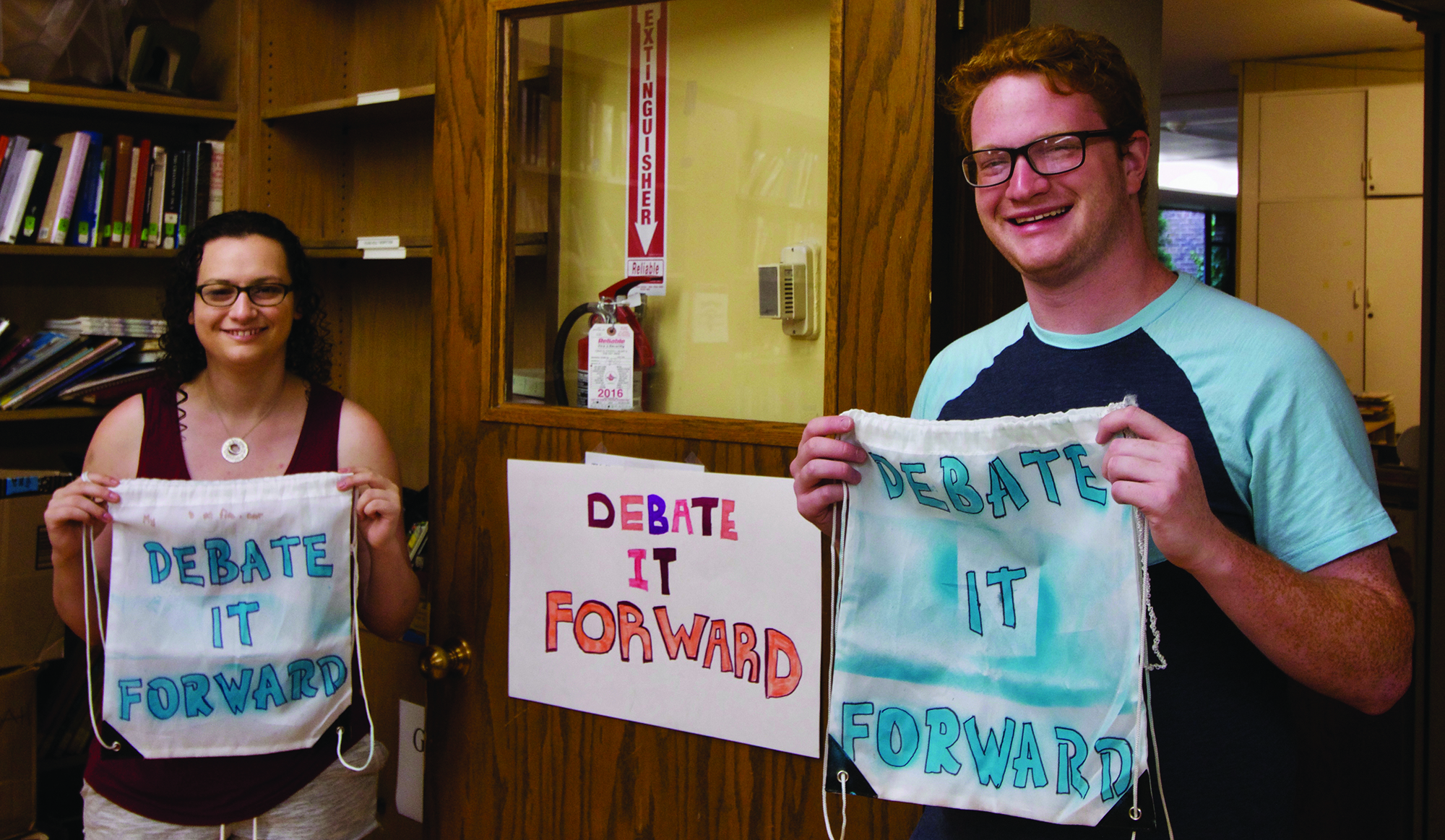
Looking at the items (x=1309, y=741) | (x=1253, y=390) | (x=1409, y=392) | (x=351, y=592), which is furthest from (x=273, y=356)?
(x=1409, y=392)

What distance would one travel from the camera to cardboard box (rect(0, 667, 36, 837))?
247 centimetres

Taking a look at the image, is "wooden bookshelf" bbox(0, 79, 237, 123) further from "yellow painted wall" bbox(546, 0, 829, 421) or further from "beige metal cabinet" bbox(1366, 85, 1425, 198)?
"beige metal cabinet" bbox(1366, 85, 1425, 198)

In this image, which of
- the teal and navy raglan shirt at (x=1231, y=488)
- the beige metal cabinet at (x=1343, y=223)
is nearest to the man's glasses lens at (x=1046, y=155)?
the teal and navy raglan shirt at (x=1231, y=488)

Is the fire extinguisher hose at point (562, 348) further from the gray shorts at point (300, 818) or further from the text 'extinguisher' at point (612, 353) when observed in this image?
the gray shorts at point (300, 818)

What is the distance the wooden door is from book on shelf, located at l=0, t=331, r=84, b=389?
1.48 metres

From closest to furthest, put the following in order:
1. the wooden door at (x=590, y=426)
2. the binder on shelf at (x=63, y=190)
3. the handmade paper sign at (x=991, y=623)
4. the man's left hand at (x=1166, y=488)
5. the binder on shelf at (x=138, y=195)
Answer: the man's left hand at (x=1166, y=488) → the handmade paper sign at (x=991, y=623) → the wooden door at (x=590, y=426) → the binder on shelf at (x=63, y=190) → the binder on shelf at (x=138, y=195)

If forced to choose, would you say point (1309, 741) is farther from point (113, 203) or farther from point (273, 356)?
point (113, 203)

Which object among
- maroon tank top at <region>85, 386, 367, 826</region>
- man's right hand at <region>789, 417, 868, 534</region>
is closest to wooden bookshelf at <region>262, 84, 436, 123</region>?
maroon tank top at <region>85, 386, 367, 826</region>

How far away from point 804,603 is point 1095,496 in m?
0.57

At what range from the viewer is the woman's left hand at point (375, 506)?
1.65m

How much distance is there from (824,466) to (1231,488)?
0.41 metres

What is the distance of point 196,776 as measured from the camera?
1.65 m

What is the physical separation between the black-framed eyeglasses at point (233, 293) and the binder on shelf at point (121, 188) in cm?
136

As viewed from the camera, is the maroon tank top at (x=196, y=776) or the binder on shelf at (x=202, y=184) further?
the binder on shelf at (x=202, y=184)
